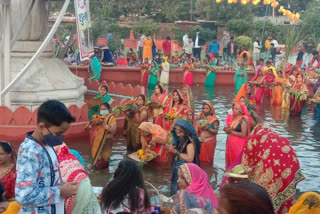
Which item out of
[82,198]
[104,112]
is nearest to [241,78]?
[104,112]

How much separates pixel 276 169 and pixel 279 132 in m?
6.03

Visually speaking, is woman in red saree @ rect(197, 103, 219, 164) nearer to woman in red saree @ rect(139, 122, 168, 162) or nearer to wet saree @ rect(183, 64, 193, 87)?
woman in red saree @ rect(139, 122, 168, 162)

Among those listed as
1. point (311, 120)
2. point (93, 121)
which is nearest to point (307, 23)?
point (311, 120)

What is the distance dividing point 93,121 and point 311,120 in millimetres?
6885

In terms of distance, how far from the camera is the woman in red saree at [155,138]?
8.78 m

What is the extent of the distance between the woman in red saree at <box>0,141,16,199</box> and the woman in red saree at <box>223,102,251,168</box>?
3.65 metres

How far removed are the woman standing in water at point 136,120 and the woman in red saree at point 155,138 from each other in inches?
18.8

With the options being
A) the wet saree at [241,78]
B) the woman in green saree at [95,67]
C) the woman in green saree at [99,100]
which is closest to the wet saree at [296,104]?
the wet saree at [241,78]

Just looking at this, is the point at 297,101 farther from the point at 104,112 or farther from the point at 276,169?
the point at 276,169

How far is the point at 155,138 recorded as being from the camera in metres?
8.79

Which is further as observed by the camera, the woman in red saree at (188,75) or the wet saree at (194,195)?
the woman in red saree at (188,75)

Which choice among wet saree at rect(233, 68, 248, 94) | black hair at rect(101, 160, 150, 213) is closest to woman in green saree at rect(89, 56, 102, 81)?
wet saree at rect(233, 68, 248, 94)

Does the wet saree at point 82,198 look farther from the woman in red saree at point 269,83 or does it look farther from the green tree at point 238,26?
the green tree at point 238,26

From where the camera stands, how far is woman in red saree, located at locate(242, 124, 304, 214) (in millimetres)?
5910
